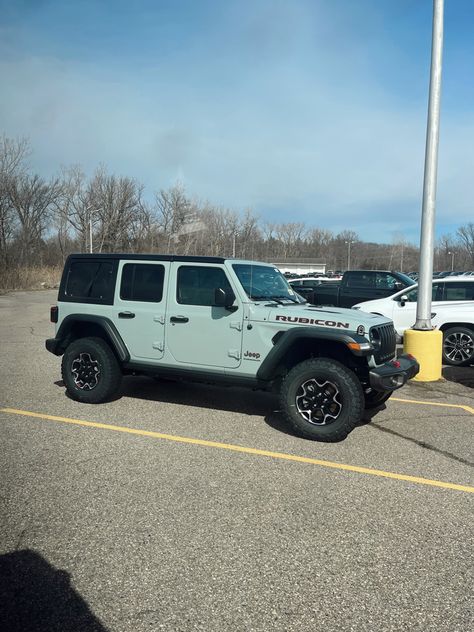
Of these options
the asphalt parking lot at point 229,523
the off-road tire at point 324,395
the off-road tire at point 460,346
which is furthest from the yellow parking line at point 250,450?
the off-road tire at point 460,346

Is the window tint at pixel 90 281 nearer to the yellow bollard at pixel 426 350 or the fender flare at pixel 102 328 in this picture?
the fender flare at pixel 102 328

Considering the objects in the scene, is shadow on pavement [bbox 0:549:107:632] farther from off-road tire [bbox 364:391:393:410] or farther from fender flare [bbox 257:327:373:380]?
off-road tire [bbox 364:391:393:410]

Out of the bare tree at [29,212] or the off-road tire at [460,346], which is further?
the bare tree at [29,212]

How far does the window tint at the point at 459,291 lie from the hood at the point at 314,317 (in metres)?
5.57

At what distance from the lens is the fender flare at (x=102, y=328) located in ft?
20.8

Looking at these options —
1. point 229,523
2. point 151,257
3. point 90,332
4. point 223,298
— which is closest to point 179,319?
point 223,298

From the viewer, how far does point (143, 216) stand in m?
51.1

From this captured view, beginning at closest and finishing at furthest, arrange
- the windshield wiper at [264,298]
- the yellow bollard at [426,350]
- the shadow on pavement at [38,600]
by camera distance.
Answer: the shadow on pavement at [38,600]
the windshield wiper at [264,298]
the yellow bollard at [426,350]

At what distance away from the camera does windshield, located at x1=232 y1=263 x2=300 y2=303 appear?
5973 millimetres

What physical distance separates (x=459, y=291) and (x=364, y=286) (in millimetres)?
3852

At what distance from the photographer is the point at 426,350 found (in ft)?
26.8

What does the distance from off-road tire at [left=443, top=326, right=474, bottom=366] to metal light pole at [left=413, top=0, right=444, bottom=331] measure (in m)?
1.70

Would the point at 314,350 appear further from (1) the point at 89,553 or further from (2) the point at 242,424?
(1) the point at 89,553

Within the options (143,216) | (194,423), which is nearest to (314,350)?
(194,423)
